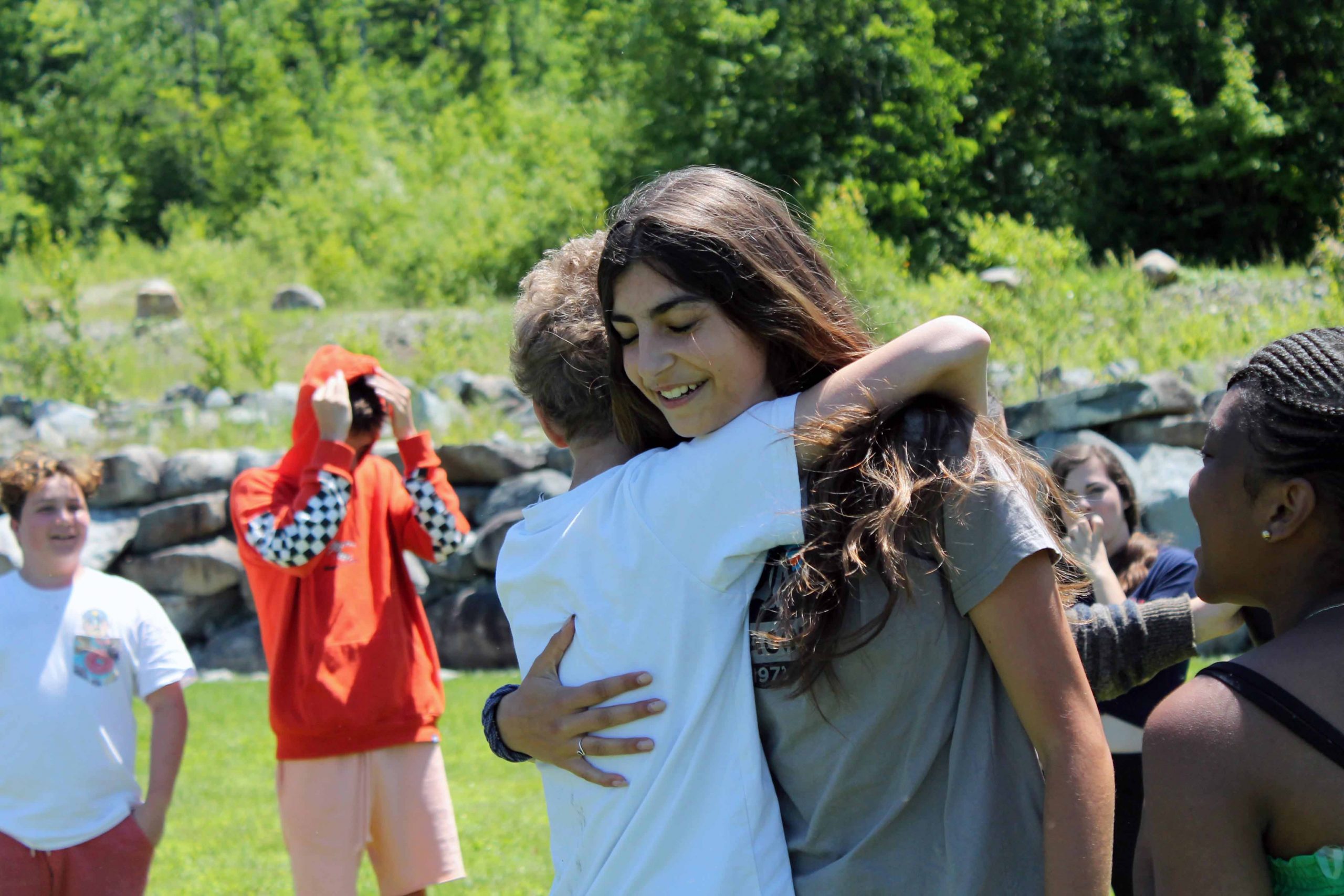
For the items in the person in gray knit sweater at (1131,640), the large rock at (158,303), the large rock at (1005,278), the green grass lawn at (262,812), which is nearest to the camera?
Answer: the person in gray knit sweater at (1131,640)

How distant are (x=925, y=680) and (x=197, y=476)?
10566 mm

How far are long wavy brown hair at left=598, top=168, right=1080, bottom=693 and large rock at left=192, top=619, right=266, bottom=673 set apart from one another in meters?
9.39

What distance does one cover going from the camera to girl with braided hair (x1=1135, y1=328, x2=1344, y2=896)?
147 cm

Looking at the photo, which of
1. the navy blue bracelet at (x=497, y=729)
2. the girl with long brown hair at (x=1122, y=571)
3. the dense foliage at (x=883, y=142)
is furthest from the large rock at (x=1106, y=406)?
the navy blue bracelet at (x=497, y=729)

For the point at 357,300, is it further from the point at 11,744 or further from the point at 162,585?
the point at 11,744

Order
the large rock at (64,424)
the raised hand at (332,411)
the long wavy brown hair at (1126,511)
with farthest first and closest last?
the large rock at (64,424) → the raised hand at (332,411) → the long wavy brown hair at (1126,511)

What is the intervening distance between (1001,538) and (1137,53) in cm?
2099

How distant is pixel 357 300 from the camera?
20.3 meters

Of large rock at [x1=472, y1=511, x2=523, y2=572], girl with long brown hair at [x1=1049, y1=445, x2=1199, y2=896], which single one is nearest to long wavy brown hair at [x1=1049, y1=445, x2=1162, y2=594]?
girl with long brown hair at [x1=1049, y1=445, x2=1199, y2=896]

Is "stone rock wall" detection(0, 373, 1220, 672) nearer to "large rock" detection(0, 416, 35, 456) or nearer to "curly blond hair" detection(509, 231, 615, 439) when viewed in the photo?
"large rock" detection(0, 416, 35, 456)

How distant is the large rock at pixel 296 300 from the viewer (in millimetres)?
19141

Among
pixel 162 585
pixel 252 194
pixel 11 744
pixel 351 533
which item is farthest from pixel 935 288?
pixel 252 194

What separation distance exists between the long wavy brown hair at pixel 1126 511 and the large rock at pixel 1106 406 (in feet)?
19.4

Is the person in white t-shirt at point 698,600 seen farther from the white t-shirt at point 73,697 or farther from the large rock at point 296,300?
the large rock at point 296,300
